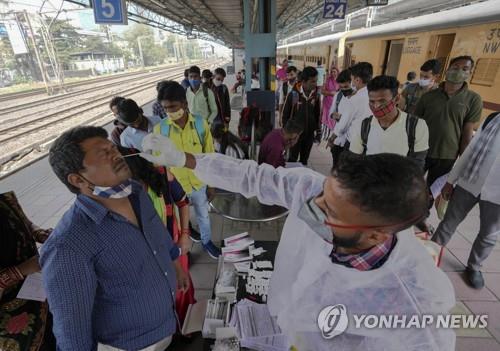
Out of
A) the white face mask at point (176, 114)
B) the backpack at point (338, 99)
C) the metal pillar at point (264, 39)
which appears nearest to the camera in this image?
the white face mask at point (176, 114)

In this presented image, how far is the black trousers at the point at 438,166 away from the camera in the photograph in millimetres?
2988

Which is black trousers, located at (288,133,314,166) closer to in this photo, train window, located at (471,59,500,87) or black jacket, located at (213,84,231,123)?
black jacket, located at (213,84,231,123)

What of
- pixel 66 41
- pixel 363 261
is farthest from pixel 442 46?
pixel 66 41

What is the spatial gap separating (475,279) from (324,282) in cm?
229

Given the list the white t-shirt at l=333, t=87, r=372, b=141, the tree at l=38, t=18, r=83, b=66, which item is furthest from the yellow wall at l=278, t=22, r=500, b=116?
the tree at l=38, t=18, r=83, b=66

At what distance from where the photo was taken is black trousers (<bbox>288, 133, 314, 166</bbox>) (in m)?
4.38

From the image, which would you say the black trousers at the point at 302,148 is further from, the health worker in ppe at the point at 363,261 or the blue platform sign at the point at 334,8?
the blue platform sign at the point at 334,8

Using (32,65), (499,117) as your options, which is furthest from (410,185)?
(32,65)

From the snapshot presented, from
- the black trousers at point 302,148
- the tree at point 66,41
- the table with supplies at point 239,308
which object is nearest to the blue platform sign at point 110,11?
the black trousers at point 302,148

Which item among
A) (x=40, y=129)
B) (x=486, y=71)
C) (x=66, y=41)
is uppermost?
(x=66, y=41)

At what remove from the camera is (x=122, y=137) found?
254 cm

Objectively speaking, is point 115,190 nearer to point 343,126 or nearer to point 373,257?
point 373,257

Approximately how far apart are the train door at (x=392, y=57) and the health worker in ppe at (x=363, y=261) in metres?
7.93

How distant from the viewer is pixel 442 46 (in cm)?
550
